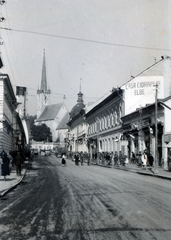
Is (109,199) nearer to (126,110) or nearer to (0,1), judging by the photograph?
(0,1)

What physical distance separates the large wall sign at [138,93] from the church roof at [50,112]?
108 m

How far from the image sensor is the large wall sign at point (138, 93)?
122 ft

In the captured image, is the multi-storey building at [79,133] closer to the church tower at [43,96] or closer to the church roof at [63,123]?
the church roof at [63,123]

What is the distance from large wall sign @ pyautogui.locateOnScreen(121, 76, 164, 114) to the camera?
37.3m

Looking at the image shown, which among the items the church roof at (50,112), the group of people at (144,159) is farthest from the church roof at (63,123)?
the group of people at (144,159)

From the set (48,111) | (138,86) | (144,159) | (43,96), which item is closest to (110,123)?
(138,86)

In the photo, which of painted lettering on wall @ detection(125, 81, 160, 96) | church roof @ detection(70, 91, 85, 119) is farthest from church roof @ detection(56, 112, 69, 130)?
painted lettering on wall @ detection(125, 81, 160, 96)

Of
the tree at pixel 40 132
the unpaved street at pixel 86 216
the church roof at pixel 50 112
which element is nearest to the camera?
the unpaved street at pixel 86 216

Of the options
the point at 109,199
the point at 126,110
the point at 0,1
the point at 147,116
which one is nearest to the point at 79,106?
the point at 126,110

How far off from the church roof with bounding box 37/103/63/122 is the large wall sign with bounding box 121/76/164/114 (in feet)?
355

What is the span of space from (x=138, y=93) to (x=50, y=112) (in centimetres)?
11405

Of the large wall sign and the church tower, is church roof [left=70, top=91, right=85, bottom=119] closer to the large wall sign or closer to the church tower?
the church tower

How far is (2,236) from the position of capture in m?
6.32

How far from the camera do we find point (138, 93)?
38.6 metres
